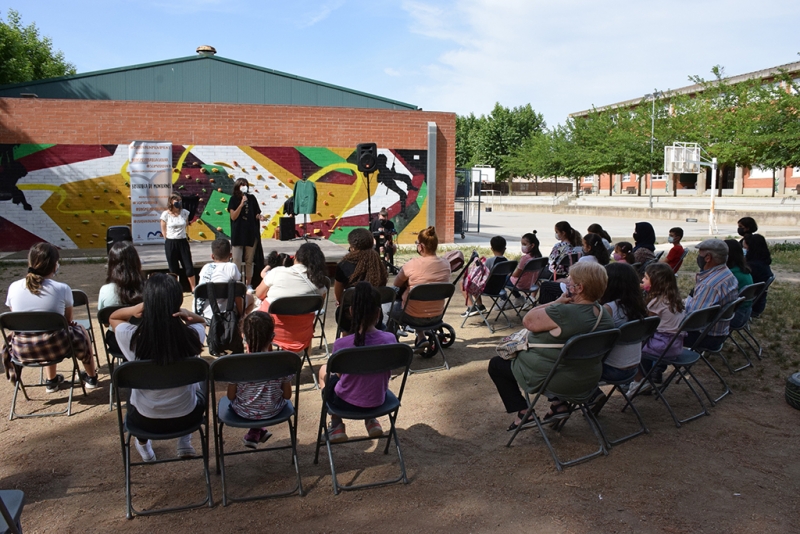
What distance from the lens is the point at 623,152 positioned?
3919 cm

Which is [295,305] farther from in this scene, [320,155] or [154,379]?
[320,155]

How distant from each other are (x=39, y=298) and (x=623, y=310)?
13.4ft

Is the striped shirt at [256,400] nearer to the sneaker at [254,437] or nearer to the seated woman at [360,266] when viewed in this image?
the sneaker at [254,437]

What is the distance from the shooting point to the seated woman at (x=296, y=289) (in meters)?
4.88

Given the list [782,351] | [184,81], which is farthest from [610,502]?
[184,81]

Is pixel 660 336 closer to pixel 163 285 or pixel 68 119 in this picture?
pixel 163 285

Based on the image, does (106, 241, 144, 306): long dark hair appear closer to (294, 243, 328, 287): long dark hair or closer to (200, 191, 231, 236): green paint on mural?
(294, 243, 328, 287): long dark hair

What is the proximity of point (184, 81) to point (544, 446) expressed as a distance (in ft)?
64.3

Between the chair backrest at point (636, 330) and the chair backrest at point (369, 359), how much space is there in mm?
1404

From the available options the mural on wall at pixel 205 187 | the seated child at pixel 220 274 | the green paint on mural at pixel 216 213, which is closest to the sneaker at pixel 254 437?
the seated child at pixel 220 274

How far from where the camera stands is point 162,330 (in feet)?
10.2

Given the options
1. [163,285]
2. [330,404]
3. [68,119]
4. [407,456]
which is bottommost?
[407,456]

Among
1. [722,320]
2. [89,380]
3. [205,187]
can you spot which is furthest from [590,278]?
[205,187]

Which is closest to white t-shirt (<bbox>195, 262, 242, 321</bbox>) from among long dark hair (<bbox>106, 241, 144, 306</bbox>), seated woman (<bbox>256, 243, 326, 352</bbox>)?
seated woman (<bbox>256, 243, 326, 352</bbox>)
